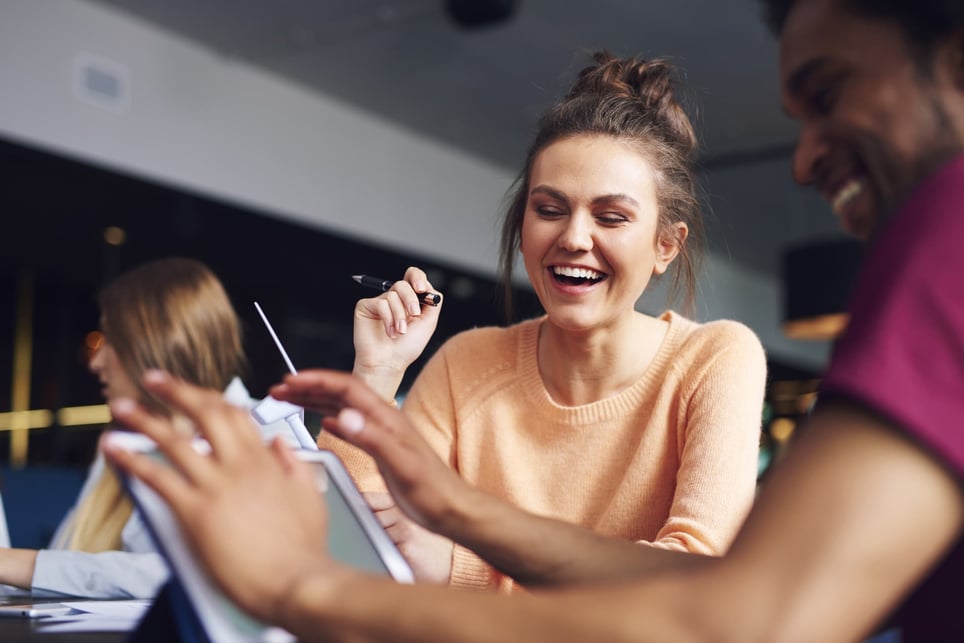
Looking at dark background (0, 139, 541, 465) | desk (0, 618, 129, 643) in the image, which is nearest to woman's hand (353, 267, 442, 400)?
desk (0, 618, 129, 643)

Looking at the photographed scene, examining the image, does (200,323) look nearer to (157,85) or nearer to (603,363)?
(603,363)

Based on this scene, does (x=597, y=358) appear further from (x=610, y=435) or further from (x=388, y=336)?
(x=388, y=336)

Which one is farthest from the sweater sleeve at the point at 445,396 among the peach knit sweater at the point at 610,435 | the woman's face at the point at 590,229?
the woman's face at the point at 590,229

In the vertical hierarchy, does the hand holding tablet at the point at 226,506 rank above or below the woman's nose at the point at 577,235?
below

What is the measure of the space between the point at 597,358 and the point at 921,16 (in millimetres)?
961

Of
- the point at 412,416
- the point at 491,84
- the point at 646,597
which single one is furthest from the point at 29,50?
the point at 646,597

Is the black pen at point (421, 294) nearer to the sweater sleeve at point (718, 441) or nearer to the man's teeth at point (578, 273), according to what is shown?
the man's teeth at point (578, 273)

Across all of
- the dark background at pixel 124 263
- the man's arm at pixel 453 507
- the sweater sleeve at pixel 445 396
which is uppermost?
the man's arm at pixel 453 507

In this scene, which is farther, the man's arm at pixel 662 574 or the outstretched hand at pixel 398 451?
the outstretched hand at pixel 398 451

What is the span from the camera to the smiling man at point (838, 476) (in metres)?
0.52

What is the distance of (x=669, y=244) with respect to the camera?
159cm

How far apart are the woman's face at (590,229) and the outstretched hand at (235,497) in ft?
2.94

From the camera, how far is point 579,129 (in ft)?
4.97

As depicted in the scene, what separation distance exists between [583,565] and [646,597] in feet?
0.74
